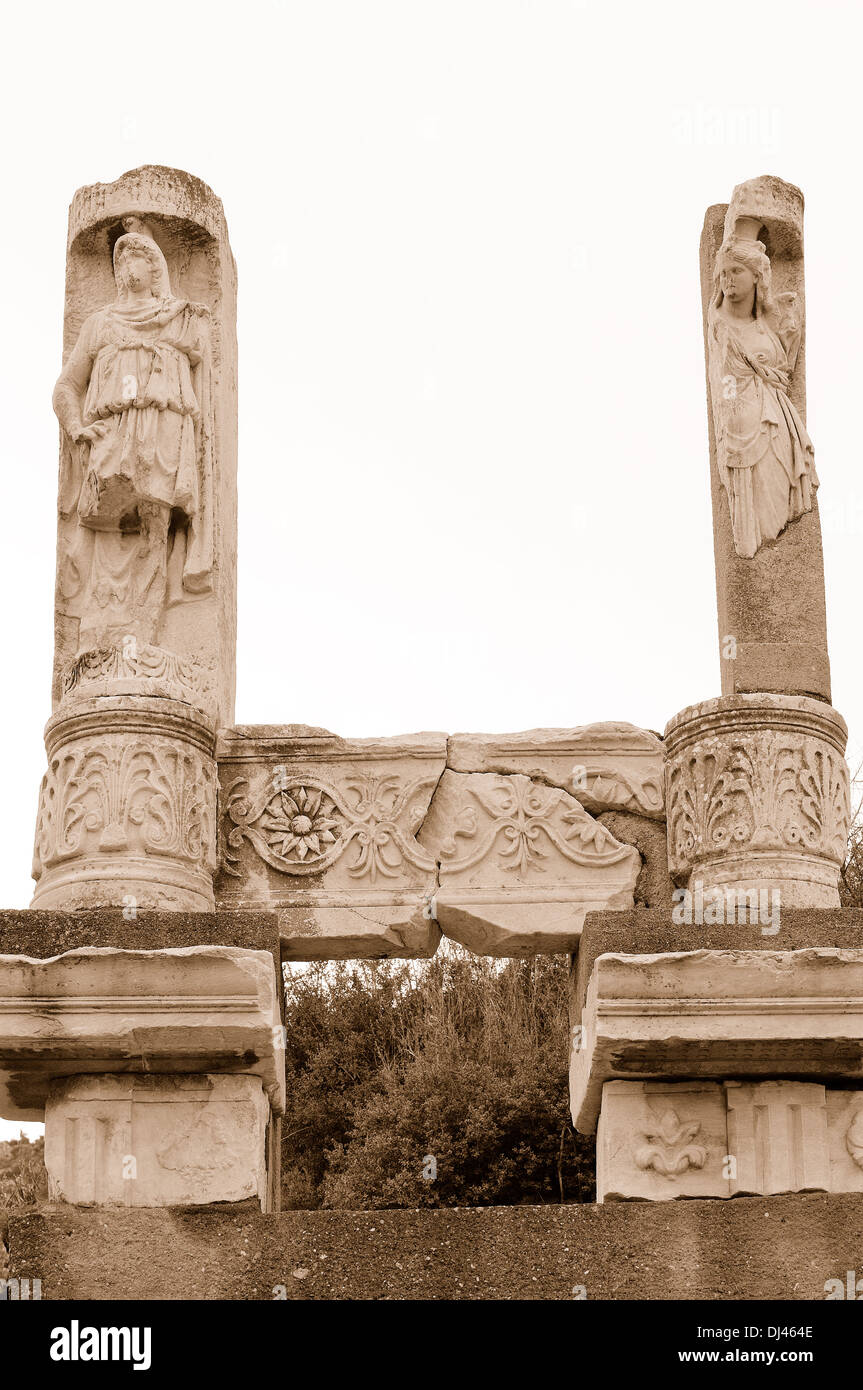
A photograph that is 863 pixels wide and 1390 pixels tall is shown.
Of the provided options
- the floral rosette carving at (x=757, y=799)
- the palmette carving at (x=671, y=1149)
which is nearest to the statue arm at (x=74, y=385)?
the floral rosette carving at (x=757, y=799)

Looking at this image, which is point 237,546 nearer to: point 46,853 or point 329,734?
point 329,734

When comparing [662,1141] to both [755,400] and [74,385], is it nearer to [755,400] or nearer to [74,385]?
[755,400]

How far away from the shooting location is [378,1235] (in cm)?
659

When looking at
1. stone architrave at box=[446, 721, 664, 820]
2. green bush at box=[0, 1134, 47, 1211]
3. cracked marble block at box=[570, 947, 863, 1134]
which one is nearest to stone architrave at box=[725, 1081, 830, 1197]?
cracked marble block at box=[570, 947, 863, 1134]

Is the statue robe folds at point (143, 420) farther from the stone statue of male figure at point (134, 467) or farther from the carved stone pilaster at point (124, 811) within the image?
the carved stone pilaster at point (124, 811)

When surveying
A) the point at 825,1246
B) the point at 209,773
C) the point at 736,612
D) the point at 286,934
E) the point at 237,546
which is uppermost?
the point at 237,546

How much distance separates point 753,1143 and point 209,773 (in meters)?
2.39

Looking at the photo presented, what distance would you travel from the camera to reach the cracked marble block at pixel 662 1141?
23.0ft

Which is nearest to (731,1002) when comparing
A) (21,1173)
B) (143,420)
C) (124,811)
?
(124,811)

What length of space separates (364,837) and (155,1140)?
1415 millimetres

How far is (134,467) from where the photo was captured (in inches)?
319

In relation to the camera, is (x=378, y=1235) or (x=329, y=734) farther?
(x=329, y=734)

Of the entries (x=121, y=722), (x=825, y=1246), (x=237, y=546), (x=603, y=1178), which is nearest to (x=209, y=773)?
(x=121, y=722)

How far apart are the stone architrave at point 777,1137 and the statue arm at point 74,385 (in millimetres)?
3672
